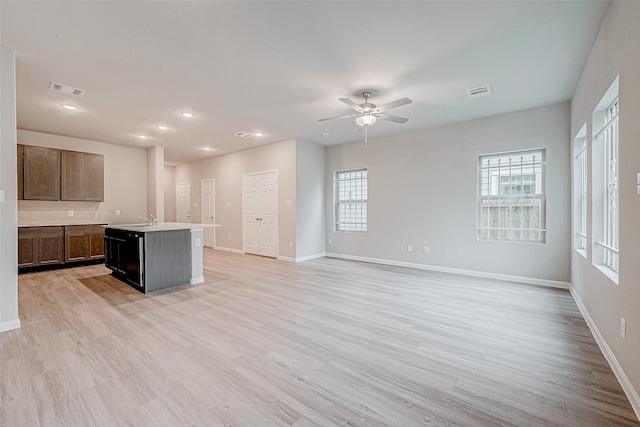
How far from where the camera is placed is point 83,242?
5820mm

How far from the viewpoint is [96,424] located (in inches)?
61.7

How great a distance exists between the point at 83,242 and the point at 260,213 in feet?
12.0

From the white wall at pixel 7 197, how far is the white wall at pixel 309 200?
439 cm

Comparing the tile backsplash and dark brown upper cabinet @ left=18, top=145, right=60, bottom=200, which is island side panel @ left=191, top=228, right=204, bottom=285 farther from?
the tile backsplash

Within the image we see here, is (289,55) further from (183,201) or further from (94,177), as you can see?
(183,201)

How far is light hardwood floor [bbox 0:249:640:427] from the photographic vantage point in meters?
1.66

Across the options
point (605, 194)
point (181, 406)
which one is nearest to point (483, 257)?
point (605, 194)

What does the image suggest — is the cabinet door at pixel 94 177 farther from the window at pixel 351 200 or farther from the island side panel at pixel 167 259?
the window at pixel 351 200

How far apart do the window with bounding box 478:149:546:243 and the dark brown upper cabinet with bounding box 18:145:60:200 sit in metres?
8.19

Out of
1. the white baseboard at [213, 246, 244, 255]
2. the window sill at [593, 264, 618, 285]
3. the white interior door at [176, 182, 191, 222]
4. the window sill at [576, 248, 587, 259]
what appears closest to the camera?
the window sill at [593, 264, 618, 285]

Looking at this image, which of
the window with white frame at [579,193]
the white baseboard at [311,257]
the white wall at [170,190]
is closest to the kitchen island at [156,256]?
the white baseboard at [311,257]

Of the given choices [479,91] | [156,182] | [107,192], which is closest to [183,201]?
[156,182]

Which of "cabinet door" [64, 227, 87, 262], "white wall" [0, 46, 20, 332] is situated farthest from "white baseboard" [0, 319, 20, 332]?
"cabinet door" [64, 227, 87, 262]

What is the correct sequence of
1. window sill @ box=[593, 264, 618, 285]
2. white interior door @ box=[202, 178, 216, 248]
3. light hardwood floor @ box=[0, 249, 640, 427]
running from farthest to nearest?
white interior door @ box=[202, 178, 216, 248] < window sill @ box=[593, 264, 618, 285] < light hardwood floor @ box=[0, 249, 640, 427]
